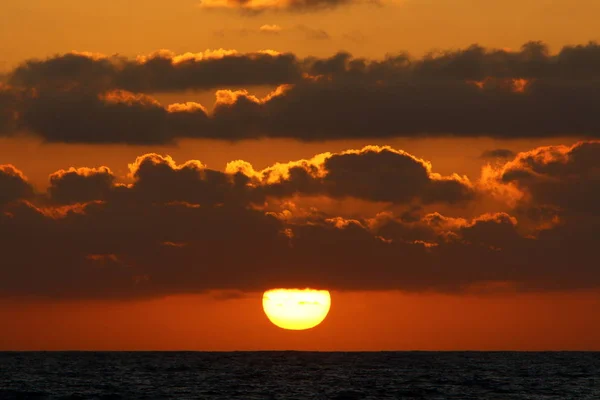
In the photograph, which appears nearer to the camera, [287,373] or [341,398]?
[341,398]

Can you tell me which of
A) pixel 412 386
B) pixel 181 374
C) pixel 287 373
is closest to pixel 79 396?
pixel 412 386

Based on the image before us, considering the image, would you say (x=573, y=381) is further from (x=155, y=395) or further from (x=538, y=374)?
(x=155, y=395)

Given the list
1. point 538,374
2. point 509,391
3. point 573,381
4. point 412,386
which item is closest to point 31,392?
point 412,386

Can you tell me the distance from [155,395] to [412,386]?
38619 mm

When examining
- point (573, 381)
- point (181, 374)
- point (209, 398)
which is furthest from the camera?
point (181, 374)

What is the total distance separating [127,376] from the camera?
182m

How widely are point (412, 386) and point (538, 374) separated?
5334 centimetres

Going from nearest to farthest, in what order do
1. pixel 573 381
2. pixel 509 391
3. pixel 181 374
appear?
pixel 509 391 < pixel 573 381 < pixel 181 374

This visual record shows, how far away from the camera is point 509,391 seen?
14512cm

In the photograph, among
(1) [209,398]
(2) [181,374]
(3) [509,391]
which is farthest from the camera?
(2) [181,374]

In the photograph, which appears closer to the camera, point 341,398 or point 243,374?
point 341,398

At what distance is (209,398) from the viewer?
12938 cm

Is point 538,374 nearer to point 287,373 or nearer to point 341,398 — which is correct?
point 287,373

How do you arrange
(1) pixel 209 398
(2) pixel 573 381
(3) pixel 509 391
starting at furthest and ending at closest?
(2) pixel 573 381
(3) pixel 509 391
(1) pixel 209 398
